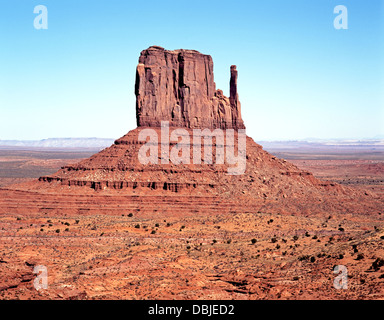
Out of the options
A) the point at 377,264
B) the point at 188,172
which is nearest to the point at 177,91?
the point at 188,172

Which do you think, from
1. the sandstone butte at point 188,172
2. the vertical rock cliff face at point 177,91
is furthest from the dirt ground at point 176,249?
the vertical rock cliff face at point 177,91

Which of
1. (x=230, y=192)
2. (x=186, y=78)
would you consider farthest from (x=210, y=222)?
(x=186, y=78)

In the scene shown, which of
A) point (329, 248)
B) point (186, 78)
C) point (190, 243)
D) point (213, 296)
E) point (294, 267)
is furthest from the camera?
point (186, 78)

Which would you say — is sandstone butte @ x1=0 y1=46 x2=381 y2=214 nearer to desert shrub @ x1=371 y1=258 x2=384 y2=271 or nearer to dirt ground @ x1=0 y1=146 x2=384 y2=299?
dirt ground @ x1=0 y1=146 x2=384 y2=299

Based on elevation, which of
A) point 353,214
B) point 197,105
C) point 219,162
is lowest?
point 353,214

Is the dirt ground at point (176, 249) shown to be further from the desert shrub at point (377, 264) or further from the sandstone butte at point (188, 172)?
the sandstone butte at point (188, 172)

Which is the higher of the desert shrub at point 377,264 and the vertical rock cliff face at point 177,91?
the vertical rock cliff face at point 177,91

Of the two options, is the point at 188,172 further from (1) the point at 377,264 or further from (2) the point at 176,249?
(1) the point at 377,264

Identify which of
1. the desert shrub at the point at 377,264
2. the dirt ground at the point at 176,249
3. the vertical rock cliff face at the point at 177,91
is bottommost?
the dirt ground at the point at 176,249
